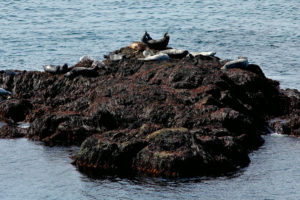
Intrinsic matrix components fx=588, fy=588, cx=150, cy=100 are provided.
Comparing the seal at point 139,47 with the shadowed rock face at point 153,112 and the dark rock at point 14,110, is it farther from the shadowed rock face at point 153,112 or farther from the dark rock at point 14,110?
the dark rock at point 14,110

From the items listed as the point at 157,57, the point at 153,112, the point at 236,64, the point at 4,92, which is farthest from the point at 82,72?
the point at 236,64

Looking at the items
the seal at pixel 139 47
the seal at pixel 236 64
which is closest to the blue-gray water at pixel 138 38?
the seal at pixel 236 64

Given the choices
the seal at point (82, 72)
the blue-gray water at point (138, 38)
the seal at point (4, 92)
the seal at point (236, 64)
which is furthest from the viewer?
the seal at point (4, 92)

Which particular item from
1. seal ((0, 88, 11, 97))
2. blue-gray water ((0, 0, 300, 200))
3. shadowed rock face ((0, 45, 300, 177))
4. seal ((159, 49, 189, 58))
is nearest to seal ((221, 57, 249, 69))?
shadowed rock face ((0, 45, 300, 177))

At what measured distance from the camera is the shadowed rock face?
33.7 feet

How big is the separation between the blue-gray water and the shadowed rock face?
1.41 feet

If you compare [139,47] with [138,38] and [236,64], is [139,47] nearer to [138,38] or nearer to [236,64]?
[236,64]

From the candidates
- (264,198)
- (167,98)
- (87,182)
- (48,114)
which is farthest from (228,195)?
(48,114)

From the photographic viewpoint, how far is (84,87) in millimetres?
14477

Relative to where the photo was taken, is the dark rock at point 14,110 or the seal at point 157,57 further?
the seal at point 157,57

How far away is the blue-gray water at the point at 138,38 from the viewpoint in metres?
9.30

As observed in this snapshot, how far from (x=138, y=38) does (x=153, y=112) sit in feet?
49.2

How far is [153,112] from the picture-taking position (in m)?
12.1

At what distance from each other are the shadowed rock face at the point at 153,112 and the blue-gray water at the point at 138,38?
1.41ft
